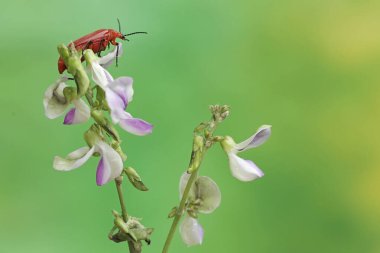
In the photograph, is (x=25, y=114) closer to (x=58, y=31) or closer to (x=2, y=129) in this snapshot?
(x=2, y=129)

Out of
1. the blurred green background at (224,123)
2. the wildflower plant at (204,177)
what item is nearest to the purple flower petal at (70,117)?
the wildflower plant at (204,177)

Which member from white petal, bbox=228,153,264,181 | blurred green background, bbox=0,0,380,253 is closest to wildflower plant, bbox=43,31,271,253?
white petal, bbox=228,153,264,181

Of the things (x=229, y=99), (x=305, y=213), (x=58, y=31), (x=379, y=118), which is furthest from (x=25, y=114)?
(x=379, y=118)

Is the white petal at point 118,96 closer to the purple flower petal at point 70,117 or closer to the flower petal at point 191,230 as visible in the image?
the purple flower petal at point 70,117

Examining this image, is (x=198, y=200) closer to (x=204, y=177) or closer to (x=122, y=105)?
(x=204, y=177)

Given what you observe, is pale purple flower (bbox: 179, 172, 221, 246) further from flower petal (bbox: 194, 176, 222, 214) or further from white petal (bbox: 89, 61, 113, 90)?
white petal (bbox: 89, 61, 113, 90)

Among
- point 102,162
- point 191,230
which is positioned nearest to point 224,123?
point 191,230

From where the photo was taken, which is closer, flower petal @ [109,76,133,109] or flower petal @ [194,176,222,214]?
flower petal @ [109,76,133,109]
